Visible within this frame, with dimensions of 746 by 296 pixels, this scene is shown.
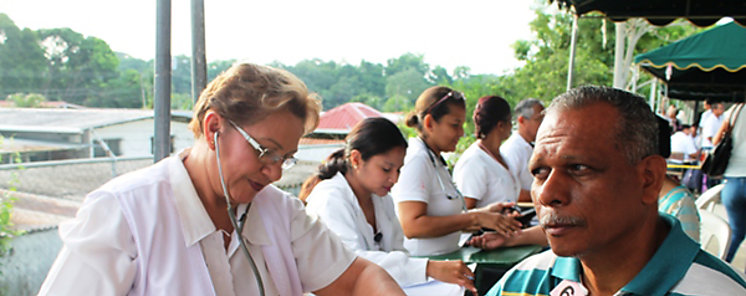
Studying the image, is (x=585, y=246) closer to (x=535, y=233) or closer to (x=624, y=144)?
(x=624, y=144)

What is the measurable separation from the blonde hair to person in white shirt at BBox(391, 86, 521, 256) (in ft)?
4.74

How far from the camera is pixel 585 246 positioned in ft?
3.88

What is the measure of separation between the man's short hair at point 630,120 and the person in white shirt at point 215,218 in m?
0.84

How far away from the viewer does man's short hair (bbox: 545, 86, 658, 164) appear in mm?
1143

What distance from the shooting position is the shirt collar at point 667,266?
1174 millimetres

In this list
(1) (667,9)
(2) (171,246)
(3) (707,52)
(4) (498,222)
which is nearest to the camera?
(2) (171,246)

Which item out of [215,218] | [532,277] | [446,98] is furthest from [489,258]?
[215,218]

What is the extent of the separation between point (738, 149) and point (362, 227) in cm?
371

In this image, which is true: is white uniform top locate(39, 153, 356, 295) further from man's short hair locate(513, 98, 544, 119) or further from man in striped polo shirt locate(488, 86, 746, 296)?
man's short hair locate(513, 98, 544, 119)

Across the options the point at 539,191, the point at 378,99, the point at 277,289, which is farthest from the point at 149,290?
the point at 378,99

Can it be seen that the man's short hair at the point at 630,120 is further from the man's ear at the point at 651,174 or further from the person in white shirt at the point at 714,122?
the person in white shirt at the point at 714,122

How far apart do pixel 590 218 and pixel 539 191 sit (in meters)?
0.13

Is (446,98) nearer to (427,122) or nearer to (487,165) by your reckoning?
(427,122)

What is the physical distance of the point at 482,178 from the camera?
3543mm
